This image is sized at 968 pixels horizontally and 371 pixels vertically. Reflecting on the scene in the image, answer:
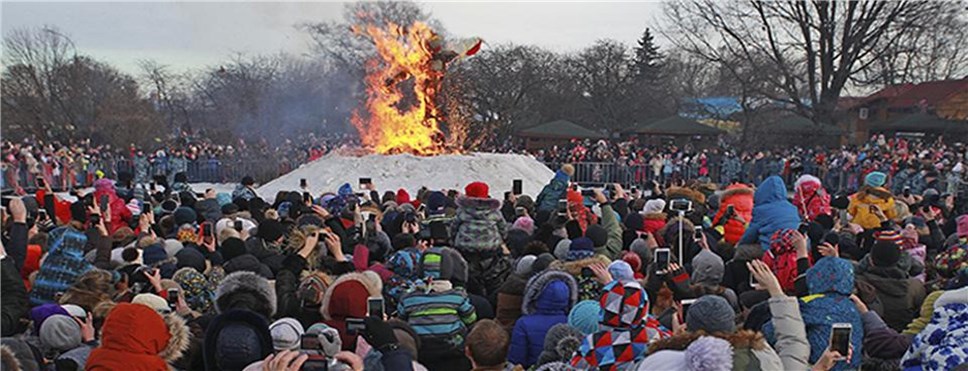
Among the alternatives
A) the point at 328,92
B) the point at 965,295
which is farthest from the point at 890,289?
the point at 328,92

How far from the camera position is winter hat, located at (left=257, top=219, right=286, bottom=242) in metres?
7.53

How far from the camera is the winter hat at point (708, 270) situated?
245 inches

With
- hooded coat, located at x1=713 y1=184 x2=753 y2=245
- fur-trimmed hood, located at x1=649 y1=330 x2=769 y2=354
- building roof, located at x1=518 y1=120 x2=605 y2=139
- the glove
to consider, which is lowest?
the glove

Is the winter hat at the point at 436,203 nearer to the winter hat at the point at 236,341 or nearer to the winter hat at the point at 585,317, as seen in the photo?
the winter hat at the point at 585,317

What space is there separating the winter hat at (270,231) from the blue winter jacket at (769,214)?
435 cm

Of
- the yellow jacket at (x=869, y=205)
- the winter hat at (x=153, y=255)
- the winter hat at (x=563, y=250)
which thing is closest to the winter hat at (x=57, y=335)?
the winter hat at (x=153, y=255)

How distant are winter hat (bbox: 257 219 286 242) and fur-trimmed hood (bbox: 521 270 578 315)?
10.8ft

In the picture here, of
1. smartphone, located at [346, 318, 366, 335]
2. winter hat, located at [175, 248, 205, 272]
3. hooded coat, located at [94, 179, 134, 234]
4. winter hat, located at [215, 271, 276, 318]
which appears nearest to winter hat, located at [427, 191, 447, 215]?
hooded coat, located at [94, 179, 134, 234]

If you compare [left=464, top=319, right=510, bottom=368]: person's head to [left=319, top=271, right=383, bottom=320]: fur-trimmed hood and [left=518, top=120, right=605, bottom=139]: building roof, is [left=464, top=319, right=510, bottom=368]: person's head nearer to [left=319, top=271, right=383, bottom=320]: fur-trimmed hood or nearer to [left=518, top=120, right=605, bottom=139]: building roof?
[left=319, top=271, right=383, bottom=320]: fur-trimmed hood

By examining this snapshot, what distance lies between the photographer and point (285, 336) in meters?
4.16

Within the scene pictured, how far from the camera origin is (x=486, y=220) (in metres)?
7.68

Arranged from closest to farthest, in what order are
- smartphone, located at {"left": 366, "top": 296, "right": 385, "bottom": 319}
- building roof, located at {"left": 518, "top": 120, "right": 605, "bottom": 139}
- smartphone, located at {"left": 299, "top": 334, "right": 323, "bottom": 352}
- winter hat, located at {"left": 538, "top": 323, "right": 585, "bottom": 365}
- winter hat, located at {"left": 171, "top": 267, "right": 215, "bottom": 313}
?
smartphone, located at {"left": 299, "top": 334, "right": 323, "bottom": 352}, smartphone, located at {"left": 366, "top": 296, "right": 385, "bottom": 319}, winter hat, located at {"left": 538, "top": 323, "right": 585, "bottom": 365}, winter hat, located at {"left": 171, "top": 267, "right": 215, "bottom": 313}, building roof, located at {"left": 518, "top": 120, "right": 605, "bottom": 139}

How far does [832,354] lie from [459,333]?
2.32 m

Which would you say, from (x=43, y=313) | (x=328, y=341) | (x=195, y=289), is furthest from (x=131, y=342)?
(x=195, y=289)
